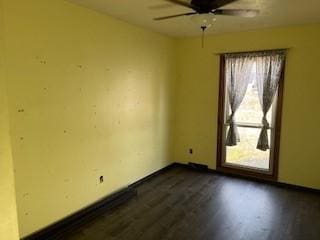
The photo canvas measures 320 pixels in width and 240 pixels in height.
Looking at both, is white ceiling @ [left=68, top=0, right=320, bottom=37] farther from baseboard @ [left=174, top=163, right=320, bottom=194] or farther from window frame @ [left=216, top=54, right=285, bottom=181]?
baseboard @ [left=174, top=163, right=320, bottom=194]

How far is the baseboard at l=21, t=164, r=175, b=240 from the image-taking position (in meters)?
2.61

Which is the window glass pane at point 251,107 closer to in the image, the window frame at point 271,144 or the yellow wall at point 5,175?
the window frame at point 271,144

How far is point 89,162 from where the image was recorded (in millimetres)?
3139

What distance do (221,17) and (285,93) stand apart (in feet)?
5.25

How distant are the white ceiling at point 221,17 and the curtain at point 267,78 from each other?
483 millimetres

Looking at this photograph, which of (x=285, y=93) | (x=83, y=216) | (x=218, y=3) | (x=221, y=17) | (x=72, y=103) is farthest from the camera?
(x=285, y=93)

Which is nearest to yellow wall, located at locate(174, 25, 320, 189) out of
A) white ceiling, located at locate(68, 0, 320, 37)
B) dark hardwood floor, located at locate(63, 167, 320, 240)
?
white ceiling, located at locate(68, 0, 320, 37)

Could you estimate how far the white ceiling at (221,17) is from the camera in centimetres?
275

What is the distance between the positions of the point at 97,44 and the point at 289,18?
2584 mm

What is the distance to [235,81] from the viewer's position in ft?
13.9

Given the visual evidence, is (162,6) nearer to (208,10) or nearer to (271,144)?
(208,10)

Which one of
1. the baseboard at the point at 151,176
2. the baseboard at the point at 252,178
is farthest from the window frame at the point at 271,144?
the baseboard at the point at 151,176

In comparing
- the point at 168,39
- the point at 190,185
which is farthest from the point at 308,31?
the point at 190,185

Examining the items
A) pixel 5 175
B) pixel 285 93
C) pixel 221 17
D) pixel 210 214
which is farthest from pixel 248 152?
pixel 5 175
